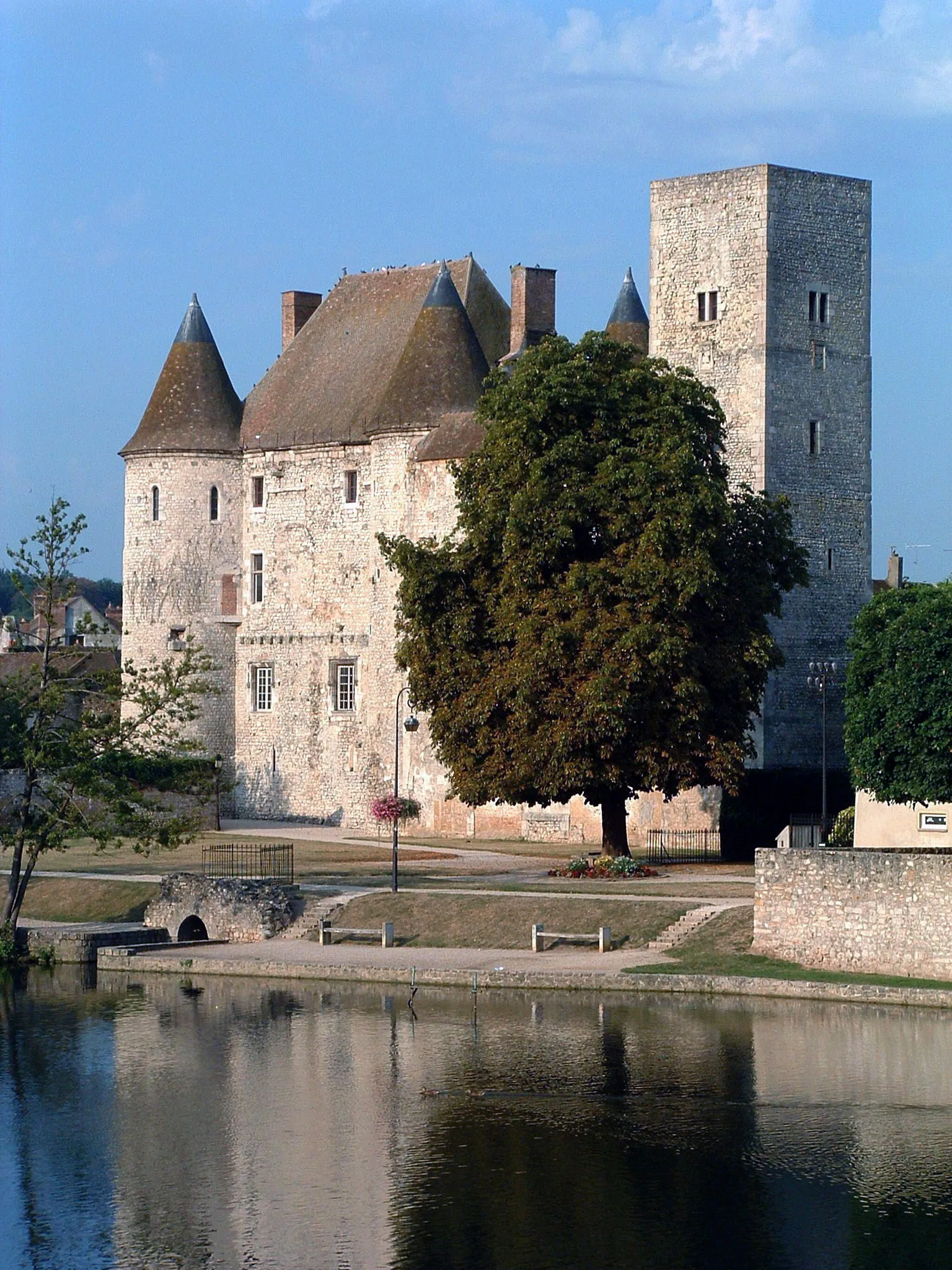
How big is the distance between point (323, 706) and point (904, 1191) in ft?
129

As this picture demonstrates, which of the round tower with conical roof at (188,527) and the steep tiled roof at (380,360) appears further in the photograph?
the round tower with conical roof at (188,527)

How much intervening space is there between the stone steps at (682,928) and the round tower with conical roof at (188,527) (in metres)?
28.5

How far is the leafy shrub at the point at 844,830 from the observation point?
42.1 meters

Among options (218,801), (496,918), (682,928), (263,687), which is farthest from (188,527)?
(682,928)

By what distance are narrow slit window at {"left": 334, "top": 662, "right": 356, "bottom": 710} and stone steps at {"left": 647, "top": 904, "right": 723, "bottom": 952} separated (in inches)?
996

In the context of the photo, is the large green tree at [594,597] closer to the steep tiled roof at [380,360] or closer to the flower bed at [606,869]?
the flower bed at [606,869]

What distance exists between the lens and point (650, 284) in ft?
174

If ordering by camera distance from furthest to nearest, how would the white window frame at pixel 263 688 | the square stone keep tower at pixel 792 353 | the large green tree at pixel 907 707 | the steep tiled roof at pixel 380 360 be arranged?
the white window frame at pixel 263 688 → the steep tiled roof at pixel 380 360 → the square stone keep tower at pixel 792 353 → the large green tree at pixel 907 707

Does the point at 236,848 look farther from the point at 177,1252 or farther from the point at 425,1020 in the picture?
the point at 177,1252

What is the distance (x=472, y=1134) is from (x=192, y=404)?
40.8 metres

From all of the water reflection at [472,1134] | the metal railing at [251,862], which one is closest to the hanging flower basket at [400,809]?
the metal railing at [251,862]

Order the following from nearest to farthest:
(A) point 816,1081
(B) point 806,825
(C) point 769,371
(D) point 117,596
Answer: (A) point 816,1081 < (B) point 806,825 < (C) point 769,371 < (D) point 117,596

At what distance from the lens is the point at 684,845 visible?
161ft

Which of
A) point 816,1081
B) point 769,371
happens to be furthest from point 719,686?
point 816,1081
